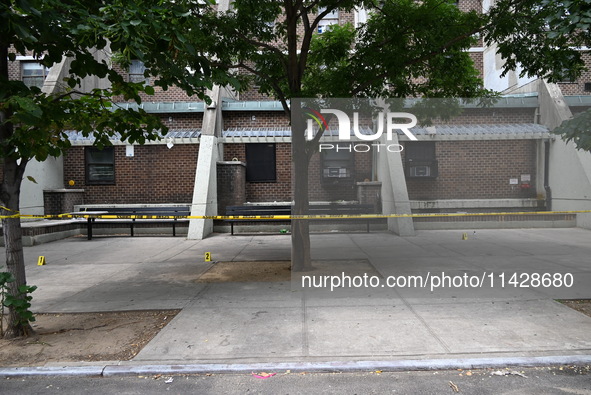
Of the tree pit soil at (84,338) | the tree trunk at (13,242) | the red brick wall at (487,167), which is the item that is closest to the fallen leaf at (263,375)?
A: the tree pit soil at (84,338)

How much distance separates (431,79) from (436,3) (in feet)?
5.82

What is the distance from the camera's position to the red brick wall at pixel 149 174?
16.2 metres

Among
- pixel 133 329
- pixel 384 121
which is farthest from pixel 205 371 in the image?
pixel 384 121

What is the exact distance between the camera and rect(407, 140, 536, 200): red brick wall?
29.5 ft

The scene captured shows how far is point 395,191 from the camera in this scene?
13.0 m

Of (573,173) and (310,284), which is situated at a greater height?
(573,173)

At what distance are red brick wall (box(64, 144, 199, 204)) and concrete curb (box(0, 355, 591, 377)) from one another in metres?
12.2

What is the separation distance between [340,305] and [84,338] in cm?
339

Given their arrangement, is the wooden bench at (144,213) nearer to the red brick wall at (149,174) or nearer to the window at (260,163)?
the red brick wall at (149,174)

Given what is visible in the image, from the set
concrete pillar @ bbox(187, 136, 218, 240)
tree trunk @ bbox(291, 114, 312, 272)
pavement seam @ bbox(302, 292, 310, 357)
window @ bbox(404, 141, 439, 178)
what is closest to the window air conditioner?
window @ bbox(404, 141, 439, 178)

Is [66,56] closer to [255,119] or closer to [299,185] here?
[299,185]

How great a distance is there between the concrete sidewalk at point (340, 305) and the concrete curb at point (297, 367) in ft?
0.23

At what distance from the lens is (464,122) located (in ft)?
37.8

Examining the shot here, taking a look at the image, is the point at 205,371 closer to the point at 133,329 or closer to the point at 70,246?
the point at 133,329
